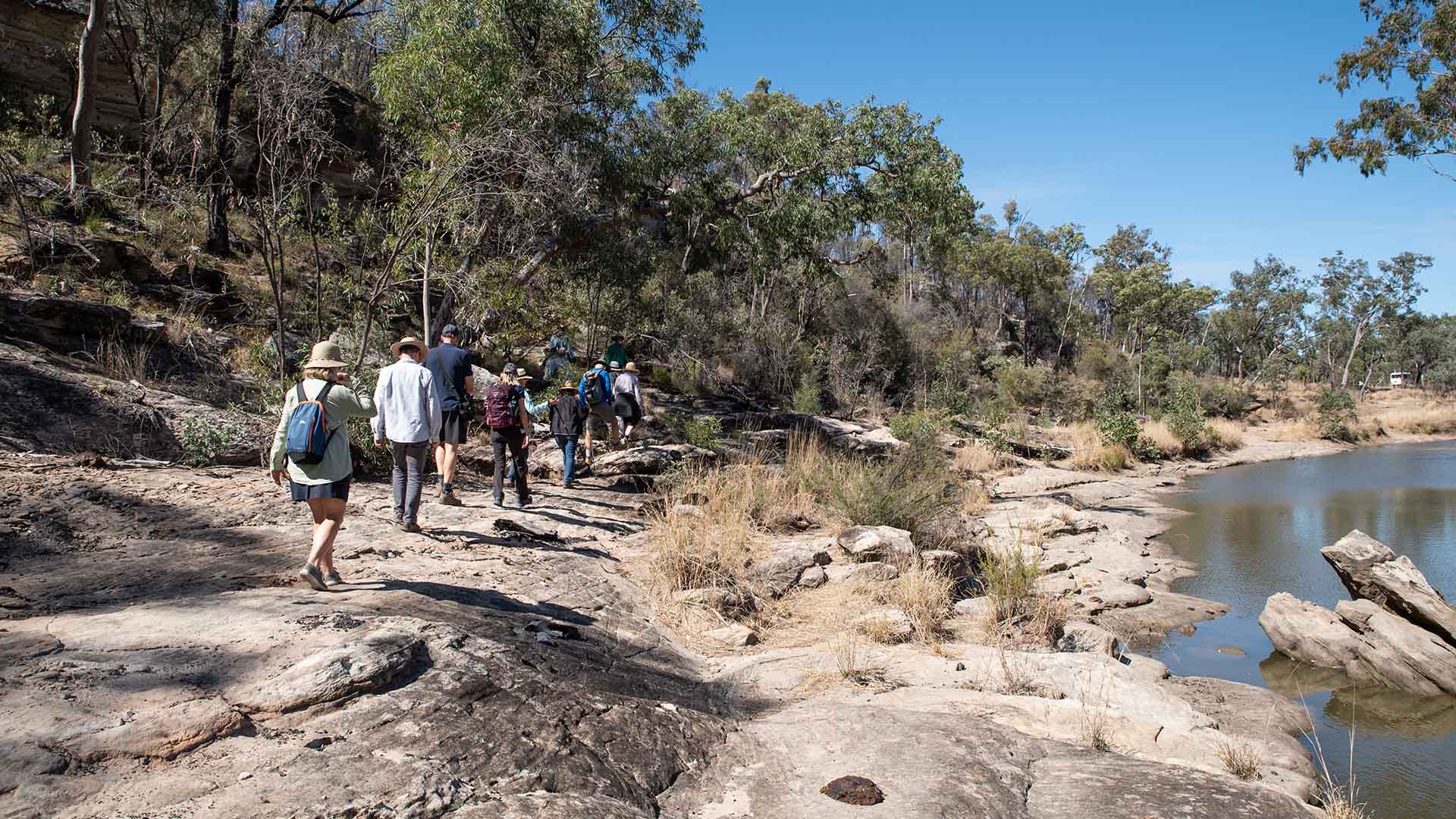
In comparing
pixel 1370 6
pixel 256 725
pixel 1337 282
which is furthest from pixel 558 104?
pixel 1337 282

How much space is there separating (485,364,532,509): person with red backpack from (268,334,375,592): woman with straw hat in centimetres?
312

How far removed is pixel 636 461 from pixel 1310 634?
8012 mm

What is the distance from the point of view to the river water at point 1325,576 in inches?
239

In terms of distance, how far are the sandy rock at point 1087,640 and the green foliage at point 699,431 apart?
6869 mm

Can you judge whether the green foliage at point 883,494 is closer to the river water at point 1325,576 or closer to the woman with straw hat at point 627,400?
the river water at point 1325,576

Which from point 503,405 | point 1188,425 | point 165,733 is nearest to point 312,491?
point 165,733

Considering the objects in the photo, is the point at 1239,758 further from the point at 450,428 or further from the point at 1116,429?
the point at 1116,429

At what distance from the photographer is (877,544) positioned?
8.69 meters

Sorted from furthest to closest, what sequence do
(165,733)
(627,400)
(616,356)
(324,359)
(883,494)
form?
1. (616,356)
2. (627,400)
3. (883,494)
4. (324,359)
5. (165,733)

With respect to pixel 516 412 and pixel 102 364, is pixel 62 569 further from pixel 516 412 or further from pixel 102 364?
pixel 102 364

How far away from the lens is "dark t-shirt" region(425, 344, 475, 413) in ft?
27.1

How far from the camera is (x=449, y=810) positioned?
3096 mm

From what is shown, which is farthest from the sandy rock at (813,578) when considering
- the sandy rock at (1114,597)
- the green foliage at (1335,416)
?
the green foliage at (1335,416)

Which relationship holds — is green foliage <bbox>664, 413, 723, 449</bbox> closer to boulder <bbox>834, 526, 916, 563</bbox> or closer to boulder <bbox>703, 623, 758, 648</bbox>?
boulder <bbox>834, 526, 916, 563</bbox>
